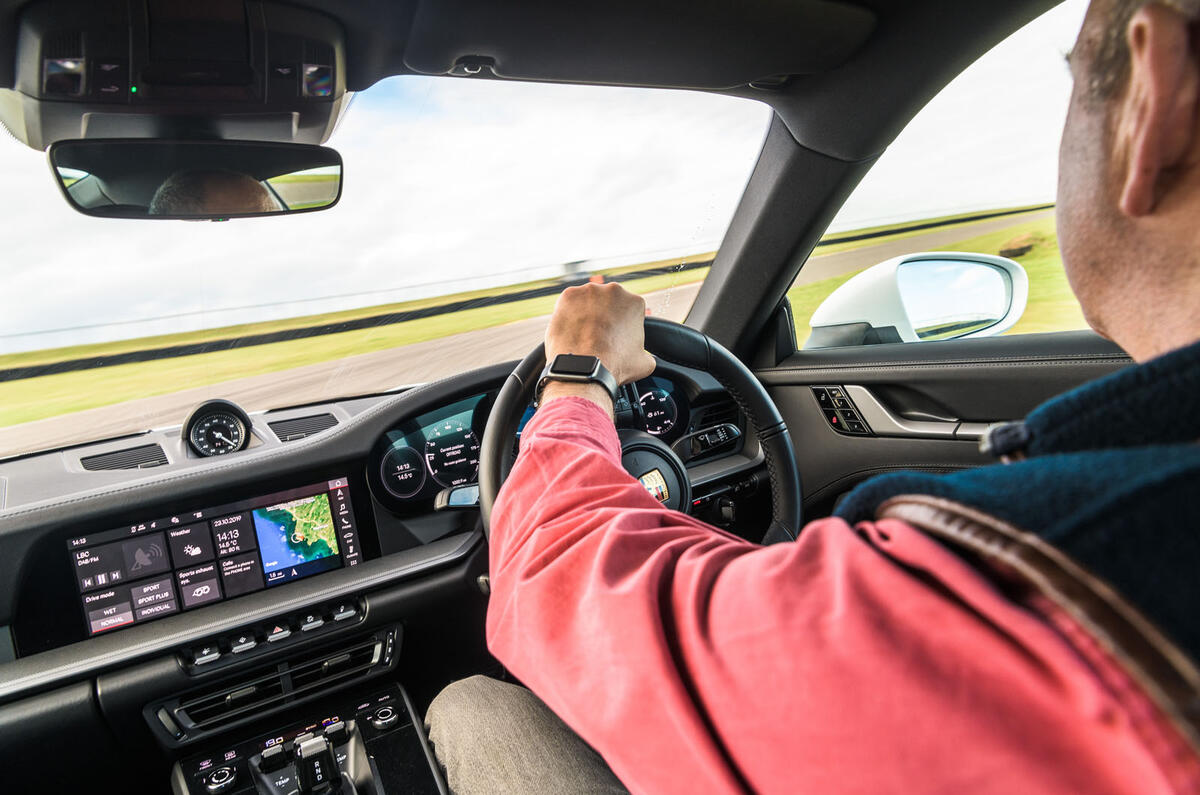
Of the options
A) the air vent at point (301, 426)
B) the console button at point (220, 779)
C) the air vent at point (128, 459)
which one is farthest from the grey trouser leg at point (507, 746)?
the air vent at point (128, 459)

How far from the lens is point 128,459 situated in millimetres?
2262

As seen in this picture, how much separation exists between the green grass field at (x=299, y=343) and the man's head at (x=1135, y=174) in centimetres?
125

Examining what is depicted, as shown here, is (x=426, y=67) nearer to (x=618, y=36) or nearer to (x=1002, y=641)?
(x=618, y=36)

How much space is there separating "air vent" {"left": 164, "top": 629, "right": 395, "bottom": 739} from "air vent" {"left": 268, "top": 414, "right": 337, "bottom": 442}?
0.74 m

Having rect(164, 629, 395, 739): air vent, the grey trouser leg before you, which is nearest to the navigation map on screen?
rect(164, 629, 395, 739): air vent

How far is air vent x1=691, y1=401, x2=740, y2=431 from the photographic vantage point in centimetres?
291

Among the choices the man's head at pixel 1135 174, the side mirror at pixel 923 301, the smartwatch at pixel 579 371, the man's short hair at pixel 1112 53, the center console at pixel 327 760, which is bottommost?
the center console at pixel 327 760

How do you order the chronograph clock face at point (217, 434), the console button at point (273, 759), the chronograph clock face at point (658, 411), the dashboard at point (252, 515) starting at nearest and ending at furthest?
the dashboard at point (252, 515) < the console button at point (273, 759) < the chronograph clock face at point (217, 434) < the chronograph clock face at point (658, 411)

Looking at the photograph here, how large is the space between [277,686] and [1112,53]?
2.40m

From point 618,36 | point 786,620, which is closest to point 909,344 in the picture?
point 618,36

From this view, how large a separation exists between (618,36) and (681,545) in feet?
5.45

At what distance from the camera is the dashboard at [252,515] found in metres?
1.95

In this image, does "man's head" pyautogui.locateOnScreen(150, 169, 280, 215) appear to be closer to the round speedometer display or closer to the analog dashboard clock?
the analog dashboard clock

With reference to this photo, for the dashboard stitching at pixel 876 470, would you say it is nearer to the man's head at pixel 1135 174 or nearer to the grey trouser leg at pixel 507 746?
the grey trouser leg at pixel 507 746
